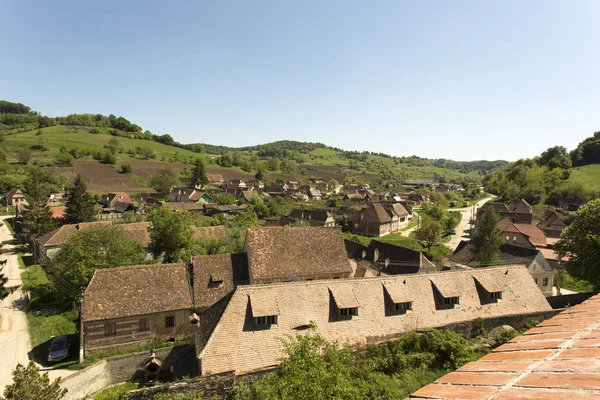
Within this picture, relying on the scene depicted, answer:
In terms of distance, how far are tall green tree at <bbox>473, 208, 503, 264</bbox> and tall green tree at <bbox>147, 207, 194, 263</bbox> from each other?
1484 inches

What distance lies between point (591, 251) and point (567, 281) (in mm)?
15650

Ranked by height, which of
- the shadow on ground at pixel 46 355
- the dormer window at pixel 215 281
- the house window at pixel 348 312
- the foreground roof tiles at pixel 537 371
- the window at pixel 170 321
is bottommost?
the shadow on ground at pixel 46 355

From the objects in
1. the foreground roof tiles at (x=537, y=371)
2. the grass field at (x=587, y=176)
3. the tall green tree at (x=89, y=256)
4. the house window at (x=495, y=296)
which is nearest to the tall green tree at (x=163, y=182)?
the tall green tree at (x=89, y=256)

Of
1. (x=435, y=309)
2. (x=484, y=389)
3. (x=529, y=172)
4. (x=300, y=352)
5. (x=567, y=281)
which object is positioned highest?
(x=529, y=172)

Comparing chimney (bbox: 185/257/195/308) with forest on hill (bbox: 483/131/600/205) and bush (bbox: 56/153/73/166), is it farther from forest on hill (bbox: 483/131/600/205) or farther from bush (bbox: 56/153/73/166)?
bush (bbox: 56/153/73/166)

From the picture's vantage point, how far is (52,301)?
37688 millimetres

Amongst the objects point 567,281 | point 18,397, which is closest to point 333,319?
point 18,397

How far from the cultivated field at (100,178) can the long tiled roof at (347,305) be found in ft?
344

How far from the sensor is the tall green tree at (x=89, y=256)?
31722mm

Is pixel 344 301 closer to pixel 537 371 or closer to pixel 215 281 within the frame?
pixel 215 281

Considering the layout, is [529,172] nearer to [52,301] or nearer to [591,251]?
[591,251]

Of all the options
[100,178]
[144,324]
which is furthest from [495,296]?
[100,178]

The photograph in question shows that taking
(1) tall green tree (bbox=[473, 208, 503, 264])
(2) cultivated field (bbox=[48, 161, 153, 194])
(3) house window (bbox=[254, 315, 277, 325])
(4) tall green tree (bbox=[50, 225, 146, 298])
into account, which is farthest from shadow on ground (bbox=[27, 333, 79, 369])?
(2) cultivated field (bbox=[48, 161, 153, 194])

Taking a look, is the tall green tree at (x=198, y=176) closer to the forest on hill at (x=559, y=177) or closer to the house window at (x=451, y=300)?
the forest on hill at (x=559, y=177)
